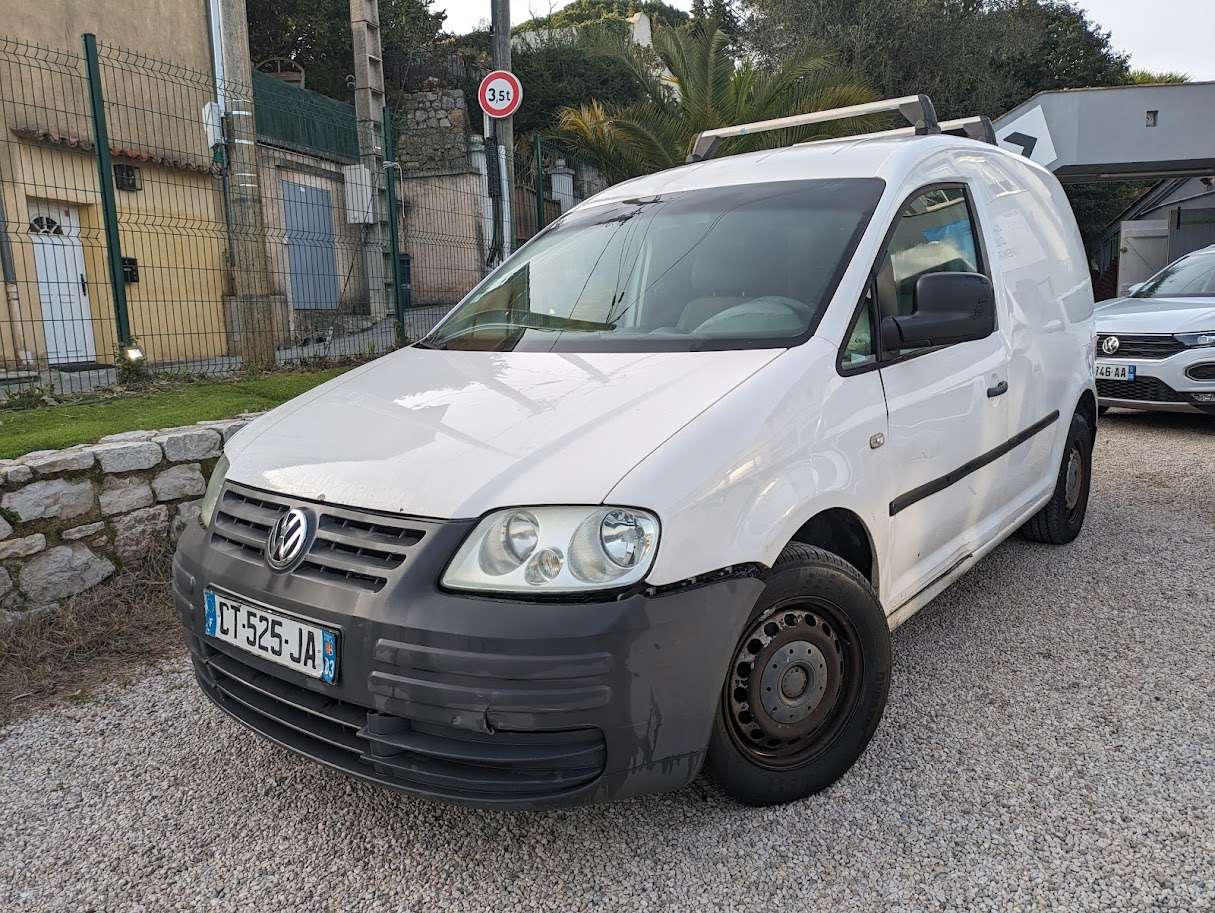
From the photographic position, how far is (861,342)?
8.63 feet

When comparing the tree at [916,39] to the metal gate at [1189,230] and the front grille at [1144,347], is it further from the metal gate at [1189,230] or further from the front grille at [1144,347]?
the front grille at [1144,347]

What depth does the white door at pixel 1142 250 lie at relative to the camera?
21156 mm

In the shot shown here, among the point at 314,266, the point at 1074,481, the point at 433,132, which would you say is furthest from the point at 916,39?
the point at 1074,481

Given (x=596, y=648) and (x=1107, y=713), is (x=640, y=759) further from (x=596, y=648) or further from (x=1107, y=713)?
(x=1107, y=713)

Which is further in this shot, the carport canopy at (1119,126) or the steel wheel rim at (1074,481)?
the carport canopy at (1119,126)

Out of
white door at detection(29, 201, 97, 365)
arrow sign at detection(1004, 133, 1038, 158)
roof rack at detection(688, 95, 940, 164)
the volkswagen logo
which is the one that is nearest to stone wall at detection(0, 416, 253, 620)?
the volkswagen logo

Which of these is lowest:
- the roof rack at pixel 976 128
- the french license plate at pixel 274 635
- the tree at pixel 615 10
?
the french license plate at pixel 274 635

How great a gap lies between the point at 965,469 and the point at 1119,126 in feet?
53.7

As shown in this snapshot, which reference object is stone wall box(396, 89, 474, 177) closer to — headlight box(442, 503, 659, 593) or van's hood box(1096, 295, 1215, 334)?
van's hood box(1096, 295, 1215, 334)

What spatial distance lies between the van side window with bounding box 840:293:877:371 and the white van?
1 cm

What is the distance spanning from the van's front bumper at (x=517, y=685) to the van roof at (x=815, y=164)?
67.2 inches

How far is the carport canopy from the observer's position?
628 inches

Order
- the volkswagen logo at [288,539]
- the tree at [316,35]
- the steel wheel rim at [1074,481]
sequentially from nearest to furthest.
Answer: the volkswagen logo at [288,539] → the steel wheel rim at [1074,481] → the tree at [316,35]

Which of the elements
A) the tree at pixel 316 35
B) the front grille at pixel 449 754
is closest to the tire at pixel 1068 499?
the front grille at pixel 449 754
